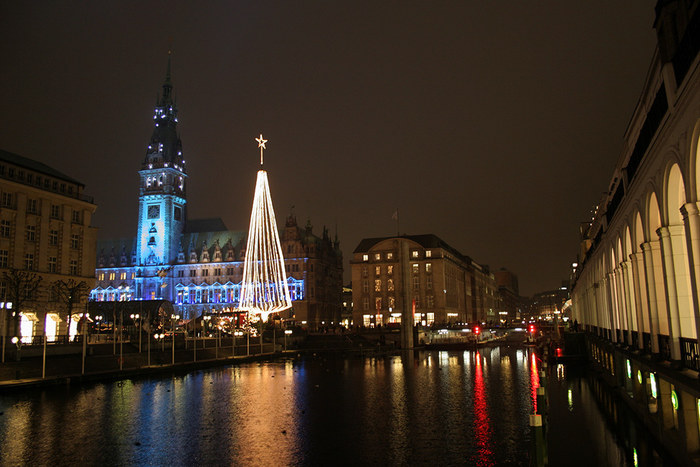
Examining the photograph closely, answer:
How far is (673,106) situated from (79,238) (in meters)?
82.6

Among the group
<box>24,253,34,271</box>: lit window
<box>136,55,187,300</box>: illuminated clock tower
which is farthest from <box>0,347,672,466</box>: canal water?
<box>136,55,187,300</box>: illuminated clock tower

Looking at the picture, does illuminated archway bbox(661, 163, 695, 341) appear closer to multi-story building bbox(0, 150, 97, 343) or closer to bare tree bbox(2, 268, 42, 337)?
bare tree bbox(2, 268, 42, 337)

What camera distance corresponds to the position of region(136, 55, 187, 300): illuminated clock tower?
561 ft

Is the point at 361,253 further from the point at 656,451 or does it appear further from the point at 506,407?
the point at 656,451

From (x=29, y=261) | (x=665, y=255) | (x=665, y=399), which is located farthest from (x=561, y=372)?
(x=29, y=261)

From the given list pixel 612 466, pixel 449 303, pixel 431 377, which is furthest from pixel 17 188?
pixel 449 303

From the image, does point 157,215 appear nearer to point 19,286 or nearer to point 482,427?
point 19,286

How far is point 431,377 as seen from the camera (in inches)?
2053

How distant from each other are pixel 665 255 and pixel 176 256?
170m

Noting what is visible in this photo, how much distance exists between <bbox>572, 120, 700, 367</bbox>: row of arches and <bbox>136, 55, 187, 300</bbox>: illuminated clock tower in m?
154

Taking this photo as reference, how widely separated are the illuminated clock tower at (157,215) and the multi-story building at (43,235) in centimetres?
8792

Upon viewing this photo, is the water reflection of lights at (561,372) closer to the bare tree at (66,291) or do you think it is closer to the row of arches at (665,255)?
the row of arches at (665,255)

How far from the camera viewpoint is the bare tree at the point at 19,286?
210 feet

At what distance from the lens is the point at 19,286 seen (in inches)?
2665
